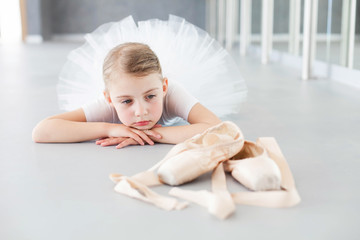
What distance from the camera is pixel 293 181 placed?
117 centimetres

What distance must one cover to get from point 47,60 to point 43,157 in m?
4.02

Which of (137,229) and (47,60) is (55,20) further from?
(137,229)

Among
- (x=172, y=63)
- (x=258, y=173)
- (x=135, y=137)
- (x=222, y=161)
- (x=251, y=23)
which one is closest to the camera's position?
(x=258, y=173)

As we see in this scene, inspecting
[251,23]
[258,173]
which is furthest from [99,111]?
[251,23]

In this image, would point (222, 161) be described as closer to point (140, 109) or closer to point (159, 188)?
point (159, 188)

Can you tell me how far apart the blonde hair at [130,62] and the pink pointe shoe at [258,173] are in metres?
0.42

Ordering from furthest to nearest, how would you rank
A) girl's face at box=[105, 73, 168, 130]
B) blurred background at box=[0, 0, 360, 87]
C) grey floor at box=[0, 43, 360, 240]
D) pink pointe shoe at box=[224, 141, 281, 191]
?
blurred background at box=[0, 0, 360, 87] < girl's face at box=[105, 73, 168, 130] < pink pointe shoe at box=[224, 141, 281, 191] < grey floor at box=[0, 43, 360, 240]

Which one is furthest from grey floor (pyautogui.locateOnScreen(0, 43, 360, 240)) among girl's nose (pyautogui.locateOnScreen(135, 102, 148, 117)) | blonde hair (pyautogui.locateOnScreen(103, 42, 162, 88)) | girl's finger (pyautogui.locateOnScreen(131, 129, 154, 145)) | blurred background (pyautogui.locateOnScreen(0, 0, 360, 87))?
blurred background (pyautogui.locateOnScreen(0, 0, 360, 87))

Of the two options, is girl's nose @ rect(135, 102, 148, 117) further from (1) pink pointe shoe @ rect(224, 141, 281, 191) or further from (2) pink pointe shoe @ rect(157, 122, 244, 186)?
(1) pink pointe shoe @ rect(224, 141, 281, 191)

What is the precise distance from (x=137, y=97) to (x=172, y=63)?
1.61 ft

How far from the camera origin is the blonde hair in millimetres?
1431

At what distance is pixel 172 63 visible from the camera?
6.21 feet

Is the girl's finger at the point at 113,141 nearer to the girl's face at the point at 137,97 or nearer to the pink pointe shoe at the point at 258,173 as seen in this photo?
the girl's face at the point at 137,97

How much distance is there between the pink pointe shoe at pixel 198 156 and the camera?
1.18 metres
